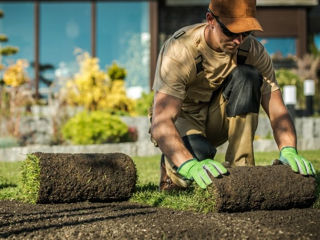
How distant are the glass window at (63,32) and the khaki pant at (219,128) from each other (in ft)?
32.5

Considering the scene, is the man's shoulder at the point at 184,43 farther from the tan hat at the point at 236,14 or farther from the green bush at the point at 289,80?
the green bush at the point at 289,80

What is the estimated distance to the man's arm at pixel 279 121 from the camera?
3.76 m

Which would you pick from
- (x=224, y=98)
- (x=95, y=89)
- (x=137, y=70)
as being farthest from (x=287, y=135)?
(x=137, y=70)

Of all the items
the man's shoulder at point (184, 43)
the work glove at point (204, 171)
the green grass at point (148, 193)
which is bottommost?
the green grass at point (148, 193)

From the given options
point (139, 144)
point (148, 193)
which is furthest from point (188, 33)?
point (139, 144)

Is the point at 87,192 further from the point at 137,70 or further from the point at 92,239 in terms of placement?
the point at 137,70

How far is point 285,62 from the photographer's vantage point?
15.1 metres

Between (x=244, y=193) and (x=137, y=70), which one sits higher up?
(x=137, y=70)

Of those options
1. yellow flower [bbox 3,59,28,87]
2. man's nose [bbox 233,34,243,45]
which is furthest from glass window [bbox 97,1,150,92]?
man's nose [bbox 233,34,243,45]

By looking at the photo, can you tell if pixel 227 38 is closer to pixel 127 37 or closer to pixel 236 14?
pixel 236 14

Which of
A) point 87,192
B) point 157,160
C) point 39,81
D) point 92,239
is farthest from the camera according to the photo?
point 39,81

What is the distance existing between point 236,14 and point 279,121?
0.87 metres

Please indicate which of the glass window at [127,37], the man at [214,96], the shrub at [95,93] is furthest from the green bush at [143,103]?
the man at [214,96]

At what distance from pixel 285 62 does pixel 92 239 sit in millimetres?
13098
